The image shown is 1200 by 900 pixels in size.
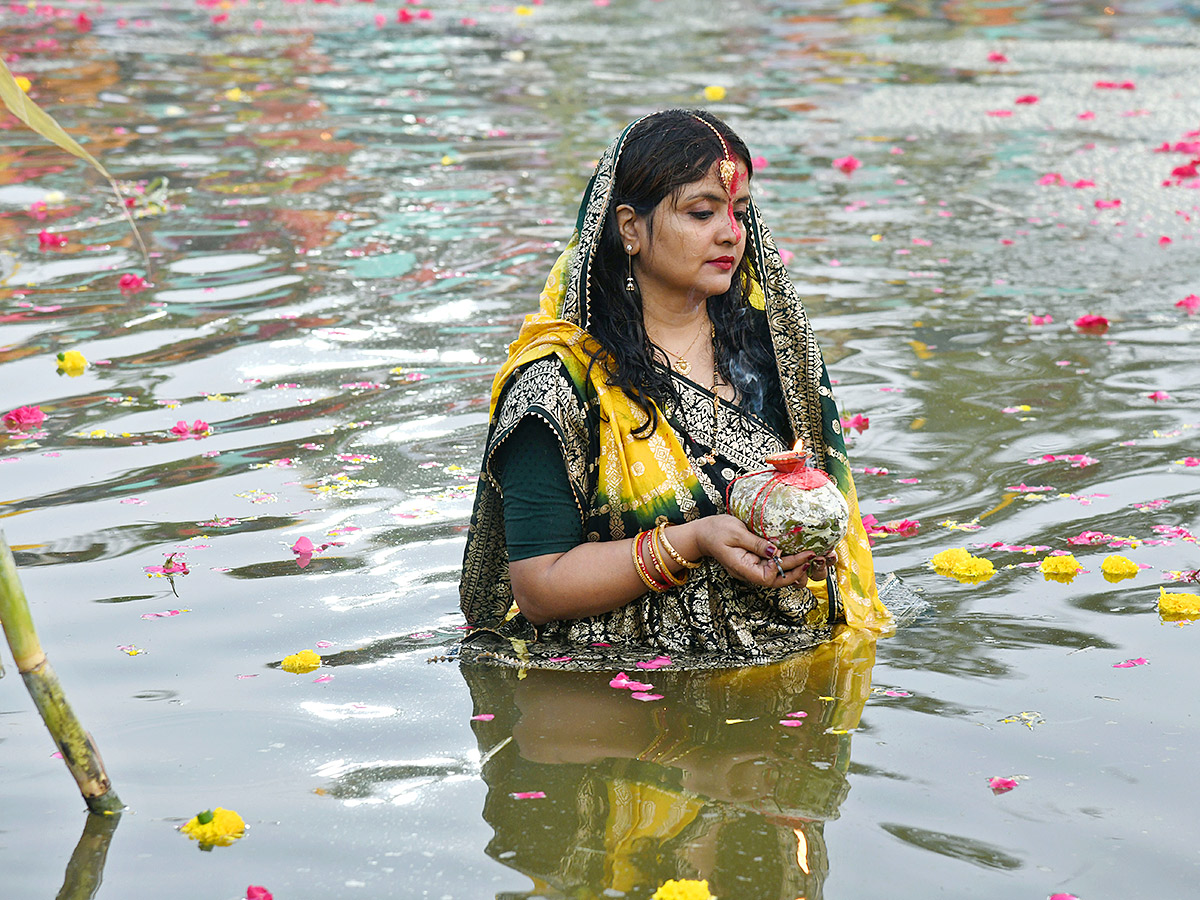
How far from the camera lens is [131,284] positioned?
7102mm

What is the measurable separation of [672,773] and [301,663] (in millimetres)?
1064

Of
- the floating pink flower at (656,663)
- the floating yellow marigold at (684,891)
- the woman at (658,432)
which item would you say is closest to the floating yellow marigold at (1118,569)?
the woman at (658,432)

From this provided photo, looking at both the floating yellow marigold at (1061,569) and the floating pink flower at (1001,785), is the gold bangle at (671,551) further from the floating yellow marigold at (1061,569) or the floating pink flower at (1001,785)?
the floating yellow marigold at (1061,569)

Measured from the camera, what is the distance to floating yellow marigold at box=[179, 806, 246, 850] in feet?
8.70

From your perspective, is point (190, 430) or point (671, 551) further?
point (190, 430)

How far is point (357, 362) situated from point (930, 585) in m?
3.00

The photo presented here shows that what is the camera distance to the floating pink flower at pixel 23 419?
526 centimetres

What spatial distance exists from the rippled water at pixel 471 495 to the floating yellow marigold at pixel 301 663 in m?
0.06

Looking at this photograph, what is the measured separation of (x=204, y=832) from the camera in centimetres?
265

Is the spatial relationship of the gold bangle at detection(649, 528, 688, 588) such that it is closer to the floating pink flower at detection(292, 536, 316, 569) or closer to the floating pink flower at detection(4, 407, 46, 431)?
the floating pink flower at detection(292, 536, 316, 569)

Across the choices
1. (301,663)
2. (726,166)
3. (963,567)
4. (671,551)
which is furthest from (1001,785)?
(301,663)

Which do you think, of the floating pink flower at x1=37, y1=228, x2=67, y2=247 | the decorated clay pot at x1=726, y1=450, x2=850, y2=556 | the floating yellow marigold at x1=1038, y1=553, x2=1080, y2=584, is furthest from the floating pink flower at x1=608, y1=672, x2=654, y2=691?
the floating pink flower at x1=37, y1=228, x2=67, y2=247

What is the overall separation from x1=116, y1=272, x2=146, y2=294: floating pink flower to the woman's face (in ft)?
14.7

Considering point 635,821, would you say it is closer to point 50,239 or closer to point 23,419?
point 23,419
